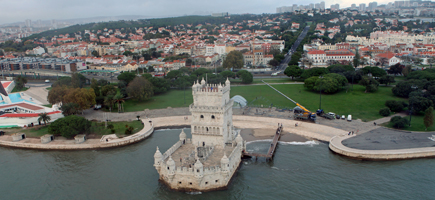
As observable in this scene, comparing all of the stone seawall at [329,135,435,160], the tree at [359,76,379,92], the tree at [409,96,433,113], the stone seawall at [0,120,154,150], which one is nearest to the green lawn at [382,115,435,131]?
the tree at [409,96,433,113]

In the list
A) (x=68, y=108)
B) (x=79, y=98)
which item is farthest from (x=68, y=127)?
(x=79, y=98)

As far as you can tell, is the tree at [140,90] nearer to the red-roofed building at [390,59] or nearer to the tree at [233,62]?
the tree at [233,62]

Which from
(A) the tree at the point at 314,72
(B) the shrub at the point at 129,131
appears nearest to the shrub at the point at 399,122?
(A) the tree at the point at 314,72

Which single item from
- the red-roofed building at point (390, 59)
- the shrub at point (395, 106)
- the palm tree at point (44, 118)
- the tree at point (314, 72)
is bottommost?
the shrub at point (395, 106)

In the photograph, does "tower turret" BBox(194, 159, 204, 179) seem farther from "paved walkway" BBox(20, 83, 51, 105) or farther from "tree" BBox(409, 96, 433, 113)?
"paved walkway" BBox(20, 83, 51, 105)

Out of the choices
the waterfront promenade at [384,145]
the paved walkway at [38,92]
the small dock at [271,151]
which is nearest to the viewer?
the waterfront promenade at [384,145]

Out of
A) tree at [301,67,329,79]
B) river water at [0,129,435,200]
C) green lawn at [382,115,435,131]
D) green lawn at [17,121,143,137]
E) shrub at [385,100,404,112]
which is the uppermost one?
tree at [301,67,329,79]

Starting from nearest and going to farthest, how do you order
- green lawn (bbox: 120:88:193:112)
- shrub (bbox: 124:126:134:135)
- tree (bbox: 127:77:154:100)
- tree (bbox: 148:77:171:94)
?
shrub (bbox: 124:126:134:135)
green lawn (bbox: 120:88:193:112)
tree (bbox: 127:77:154:100)
tree (bbox: 148:77:171:94)

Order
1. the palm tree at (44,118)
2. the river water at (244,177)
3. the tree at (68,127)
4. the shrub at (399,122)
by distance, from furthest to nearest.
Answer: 1. the palm tree at (44,118)
2. the shrub at (399,122)
3. the tree at (68,127)
4. the river water at (244,177)
